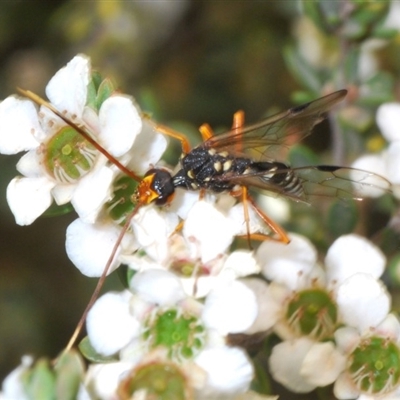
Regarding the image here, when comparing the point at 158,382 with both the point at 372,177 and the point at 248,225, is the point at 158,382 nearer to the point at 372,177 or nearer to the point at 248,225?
the point at 248,225

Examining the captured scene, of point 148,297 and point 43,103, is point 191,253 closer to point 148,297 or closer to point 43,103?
point 148,297

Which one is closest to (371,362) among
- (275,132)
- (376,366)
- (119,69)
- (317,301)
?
(376,366)

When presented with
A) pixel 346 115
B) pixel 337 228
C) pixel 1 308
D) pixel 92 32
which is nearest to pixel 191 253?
pixel 337 228

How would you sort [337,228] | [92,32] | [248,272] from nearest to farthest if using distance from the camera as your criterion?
[248,272]
[337,228]
[92,32]

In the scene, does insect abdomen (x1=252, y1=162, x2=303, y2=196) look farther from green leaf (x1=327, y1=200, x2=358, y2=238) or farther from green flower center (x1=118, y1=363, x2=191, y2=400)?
green flower center (x1=118, y1=363, x2=191, y2=400)

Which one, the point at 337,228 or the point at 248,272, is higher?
the point at 248,272

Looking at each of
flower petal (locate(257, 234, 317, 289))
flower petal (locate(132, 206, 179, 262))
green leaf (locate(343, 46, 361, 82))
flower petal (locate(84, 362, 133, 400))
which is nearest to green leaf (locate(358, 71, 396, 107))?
green leaf (locate(343, 46, 361, 82))

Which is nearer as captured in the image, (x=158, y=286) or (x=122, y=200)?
(x=158, y=286)
